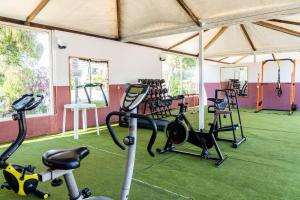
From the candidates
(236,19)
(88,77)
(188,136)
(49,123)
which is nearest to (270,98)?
(236,19)

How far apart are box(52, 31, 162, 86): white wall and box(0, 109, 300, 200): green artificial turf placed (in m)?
1.88

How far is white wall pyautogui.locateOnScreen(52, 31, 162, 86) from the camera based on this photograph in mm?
5500

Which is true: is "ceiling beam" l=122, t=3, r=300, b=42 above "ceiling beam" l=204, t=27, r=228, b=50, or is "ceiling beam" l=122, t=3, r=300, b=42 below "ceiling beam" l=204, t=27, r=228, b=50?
below

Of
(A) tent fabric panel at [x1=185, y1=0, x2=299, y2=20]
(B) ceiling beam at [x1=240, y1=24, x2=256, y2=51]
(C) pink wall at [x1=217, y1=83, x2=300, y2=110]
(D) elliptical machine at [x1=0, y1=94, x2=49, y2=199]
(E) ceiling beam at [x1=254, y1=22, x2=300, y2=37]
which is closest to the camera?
(D) elliptical machine at [x1=0, y1=94, x2=49, y2=199]

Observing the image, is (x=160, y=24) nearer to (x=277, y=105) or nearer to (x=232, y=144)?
(x=232, y=144)

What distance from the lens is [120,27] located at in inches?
245

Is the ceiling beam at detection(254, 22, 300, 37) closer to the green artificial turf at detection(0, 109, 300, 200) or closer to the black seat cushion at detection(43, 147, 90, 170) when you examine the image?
the green artificial turf at detection(0, 109, 300, 200)

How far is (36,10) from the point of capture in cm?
463

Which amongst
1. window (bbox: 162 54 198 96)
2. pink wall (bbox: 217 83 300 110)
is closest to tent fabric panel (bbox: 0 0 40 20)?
window (bbox: 162 54 198 96)

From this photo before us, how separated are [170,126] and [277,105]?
7478 millimetres

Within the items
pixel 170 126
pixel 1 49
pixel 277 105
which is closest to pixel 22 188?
pixel 170 126

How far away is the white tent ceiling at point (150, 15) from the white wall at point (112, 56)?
269 mm

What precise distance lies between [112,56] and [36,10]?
2418 mm

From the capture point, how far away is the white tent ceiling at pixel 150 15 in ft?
14.4
